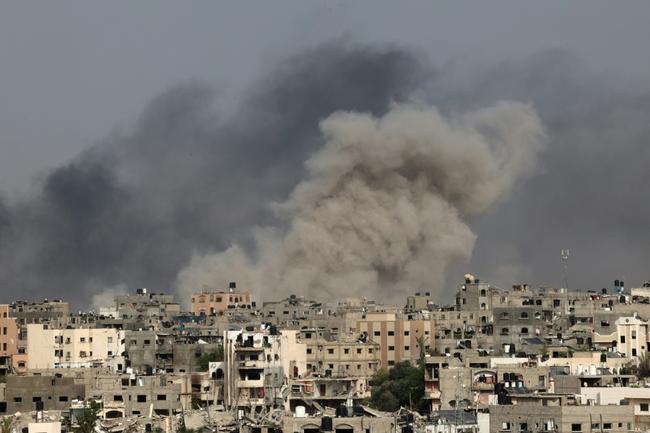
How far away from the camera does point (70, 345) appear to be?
69312mm

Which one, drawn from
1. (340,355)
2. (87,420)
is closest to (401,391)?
(340,355)

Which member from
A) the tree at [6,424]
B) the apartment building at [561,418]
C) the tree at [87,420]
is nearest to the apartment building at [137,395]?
the tree at [87,420]

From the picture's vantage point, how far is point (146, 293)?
10044 cm

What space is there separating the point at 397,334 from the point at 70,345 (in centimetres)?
1155

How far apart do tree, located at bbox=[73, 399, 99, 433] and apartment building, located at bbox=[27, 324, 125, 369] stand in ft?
64.8

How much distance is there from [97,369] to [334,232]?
47.5 m

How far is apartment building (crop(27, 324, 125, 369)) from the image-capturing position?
68.4 metres

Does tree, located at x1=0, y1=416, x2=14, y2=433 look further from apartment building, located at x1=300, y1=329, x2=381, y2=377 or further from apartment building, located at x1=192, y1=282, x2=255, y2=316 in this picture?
apartment building, located at x1=192, y1=282, x2=255, y2=316

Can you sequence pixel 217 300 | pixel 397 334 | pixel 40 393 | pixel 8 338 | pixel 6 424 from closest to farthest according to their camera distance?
pixel 6 424 < pixel 40 393 < pixel 8 338 < pixel 397 334 < pixel 217 300

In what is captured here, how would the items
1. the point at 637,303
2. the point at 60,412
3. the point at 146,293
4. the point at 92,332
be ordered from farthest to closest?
1. the point at 146,293
2. the point at 637,303
3. the point at 92,332
4. the point at 60,412

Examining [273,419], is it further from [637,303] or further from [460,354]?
[637,303]

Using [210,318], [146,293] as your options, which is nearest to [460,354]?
[210,318]

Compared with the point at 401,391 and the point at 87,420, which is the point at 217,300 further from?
the point at 87,420

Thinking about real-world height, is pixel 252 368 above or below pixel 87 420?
above
